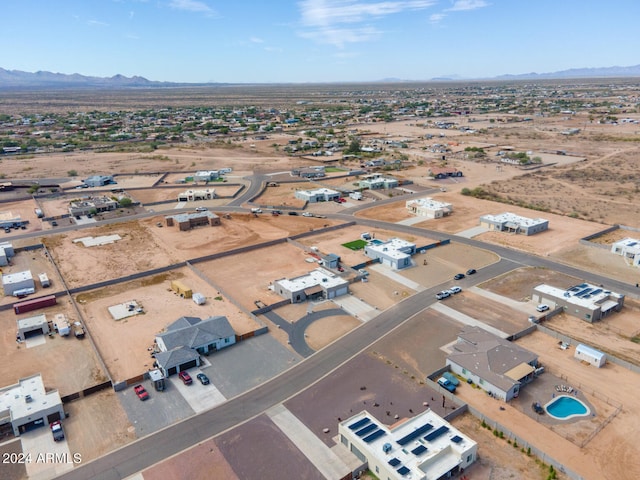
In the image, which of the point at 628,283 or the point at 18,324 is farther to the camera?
the point at 628,283

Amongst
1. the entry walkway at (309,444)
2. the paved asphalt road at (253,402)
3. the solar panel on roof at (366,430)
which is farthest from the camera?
the solar panel on roof at (366,430)

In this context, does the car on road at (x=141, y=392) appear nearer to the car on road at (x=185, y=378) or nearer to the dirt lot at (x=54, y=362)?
the car on road at (x=185, y=378)

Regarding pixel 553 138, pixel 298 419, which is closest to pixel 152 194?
pixel 298 419

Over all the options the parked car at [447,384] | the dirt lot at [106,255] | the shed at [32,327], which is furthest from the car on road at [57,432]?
the parked car at [447,384]

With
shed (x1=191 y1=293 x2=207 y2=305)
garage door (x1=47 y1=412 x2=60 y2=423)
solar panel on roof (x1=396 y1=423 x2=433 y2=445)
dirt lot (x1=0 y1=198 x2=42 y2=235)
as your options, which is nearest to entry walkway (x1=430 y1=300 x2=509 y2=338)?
solar panel on roof (x1=396 y1=423 x2=433 y2=445)

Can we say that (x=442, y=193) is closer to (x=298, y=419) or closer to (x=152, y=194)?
(x=152, y=194)

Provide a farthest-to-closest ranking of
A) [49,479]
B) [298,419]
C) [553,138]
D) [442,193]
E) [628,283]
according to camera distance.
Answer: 1. [553,138]
2. [442,193]
3. [628,283]
4. [298,419]
5. [49,479]

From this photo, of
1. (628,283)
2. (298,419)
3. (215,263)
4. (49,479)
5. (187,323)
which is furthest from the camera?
(215,263)

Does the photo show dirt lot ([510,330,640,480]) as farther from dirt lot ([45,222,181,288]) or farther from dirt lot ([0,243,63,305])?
dirt lot ([0,243,63,305])
